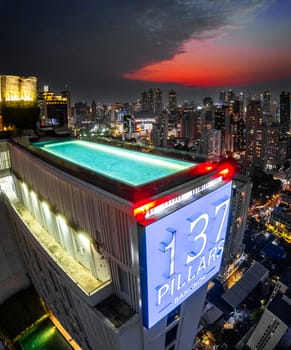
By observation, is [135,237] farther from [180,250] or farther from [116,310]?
[116,310]

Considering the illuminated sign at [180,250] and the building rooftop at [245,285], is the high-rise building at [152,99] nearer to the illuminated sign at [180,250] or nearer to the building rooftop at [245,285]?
the building rooftop at [245,285]

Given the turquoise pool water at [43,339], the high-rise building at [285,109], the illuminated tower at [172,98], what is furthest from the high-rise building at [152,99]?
the turquoise pool water at [43,339]

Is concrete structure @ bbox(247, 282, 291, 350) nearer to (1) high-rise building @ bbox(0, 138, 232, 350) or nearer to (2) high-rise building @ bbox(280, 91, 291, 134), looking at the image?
(1) high-rise building @ bbox(0, 138, 232, 350)

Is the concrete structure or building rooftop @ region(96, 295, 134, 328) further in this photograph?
the concrete structure

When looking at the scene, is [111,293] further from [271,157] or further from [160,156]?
[271,157]

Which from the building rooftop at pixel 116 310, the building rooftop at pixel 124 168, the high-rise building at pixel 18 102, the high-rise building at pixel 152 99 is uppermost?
the high-rise building at pixel 152 99

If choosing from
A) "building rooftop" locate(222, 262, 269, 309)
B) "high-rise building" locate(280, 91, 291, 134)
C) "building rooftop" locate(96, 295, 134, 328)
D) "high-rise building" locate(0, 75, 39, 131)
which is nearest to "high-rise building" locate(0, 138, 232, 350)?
"building rooftop" locate(96, 295, 134, 328)
